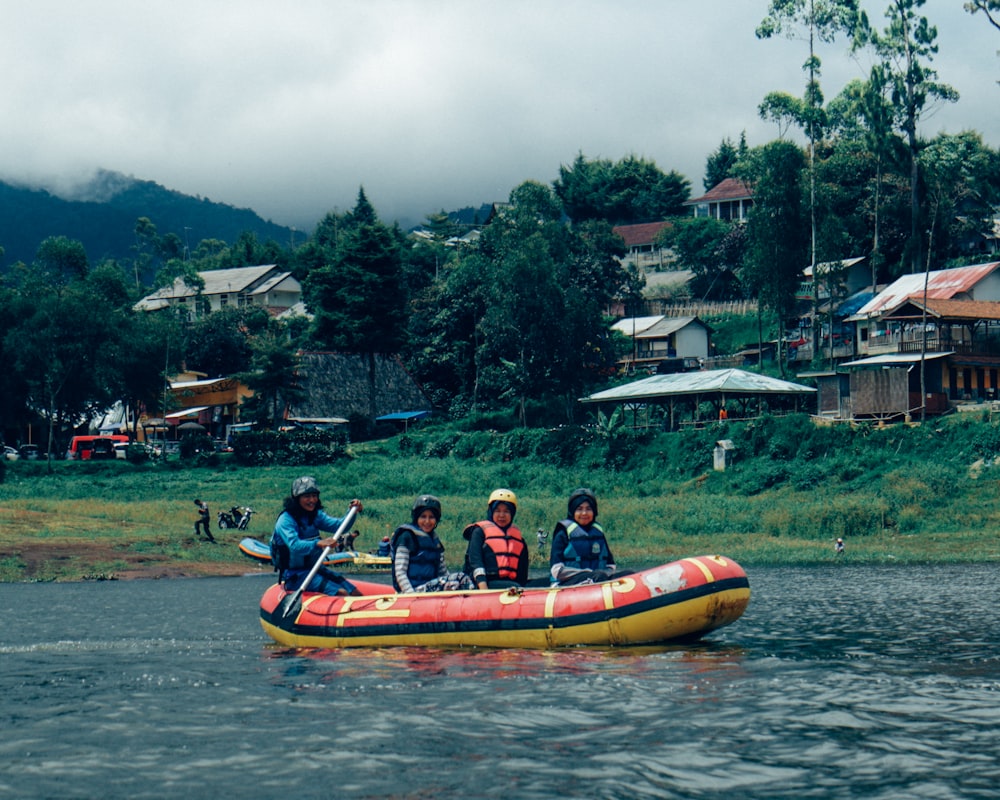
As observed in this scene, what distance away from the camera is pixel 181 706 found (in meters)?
13.4

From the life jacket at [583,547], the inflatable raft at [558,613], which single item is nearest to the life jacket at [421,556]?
the inflatable raft at [558,613]

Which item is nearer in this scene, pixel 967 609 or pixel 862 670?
pixel 862 670

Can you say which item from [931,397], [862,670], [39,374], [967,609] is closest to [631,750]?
[862,670]

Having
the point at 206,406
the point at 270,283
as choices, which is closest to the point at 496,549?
the point at 206,406

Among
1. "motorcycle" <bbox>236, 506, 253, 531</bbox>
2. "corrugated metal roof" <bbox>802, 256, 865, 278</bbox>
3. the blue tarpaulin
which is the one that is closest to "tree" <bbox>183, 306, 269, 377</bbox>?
the blue tarpaulin

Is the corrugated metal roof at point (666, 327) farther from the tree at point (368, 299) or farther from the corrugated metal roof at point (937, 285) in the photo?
the tree at point (368, 299)

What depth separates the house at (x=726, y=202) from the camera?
105562 millimetres

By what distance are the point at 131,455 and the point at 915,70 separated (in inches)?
1722

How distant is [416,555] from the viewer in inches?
713

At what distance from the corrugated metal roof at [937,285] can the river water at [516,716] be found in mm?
46769

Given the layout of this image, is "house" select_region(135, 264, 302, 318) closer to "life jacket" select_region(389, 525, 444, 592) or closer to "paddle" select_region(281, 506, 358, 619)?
"paddle" select_region(281, 506, 358, 619)

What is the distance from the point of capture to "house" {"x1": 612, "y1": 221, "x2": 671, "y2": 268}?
351 feet

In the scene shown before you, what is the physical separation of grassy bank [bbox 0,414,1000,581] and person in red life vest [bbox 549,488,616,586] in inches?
651

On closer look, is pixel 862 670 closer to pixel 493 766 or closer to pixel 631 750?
pixel 631 750
